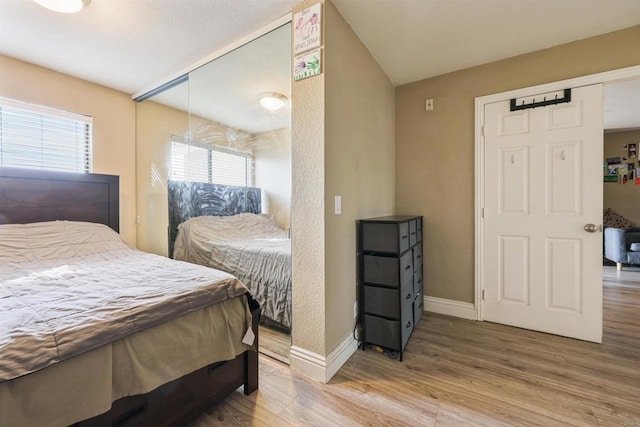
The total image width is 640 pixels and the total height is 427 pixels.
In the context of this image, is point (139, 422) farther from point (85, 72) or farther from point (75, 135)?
point (85, 72)

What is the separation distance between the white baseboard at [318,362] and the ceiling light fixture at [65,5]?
2638mm

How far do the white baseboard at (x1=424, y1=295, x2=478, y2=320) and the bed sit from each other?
5.10ft

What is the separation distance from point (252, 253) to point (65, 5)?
2021mm

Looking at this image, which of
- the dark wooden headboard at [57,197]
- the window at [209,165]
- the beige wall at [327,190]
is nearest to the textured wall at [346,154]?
the beige wall at [327,190]

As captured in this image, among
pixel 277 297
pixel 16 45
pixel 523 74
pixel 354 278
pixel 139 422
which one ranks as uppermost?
pixel 16 45

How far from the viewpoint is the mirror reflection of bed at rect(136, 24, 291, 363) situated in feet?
6.71

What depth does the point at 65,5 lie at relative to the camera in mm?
1687

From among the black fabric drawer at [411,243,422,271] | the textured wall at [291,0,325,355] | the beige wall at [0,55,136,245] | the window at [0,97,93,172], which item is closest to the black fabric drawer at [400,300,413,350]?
the black fabric drawer at [411,243,422,271]

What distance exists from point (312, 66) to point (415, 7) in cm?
82

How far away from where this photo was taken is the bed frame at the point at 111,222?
1158 millimetres

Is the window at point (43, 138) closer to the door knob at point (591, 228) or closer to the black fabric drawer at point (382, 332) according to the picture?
the black fabric drawer at point (382, 332)

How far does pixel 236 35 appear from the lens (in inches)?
82.4

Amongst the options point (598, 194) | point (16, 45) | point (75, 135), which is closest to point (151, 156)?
point (75, 135)

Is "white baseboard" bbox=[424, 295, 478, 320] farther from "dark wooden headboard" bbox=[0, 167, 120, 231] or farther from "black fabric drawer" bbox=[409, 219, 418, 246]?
"dark wooden headboard" bbox=[0, 167, 120, 231]
